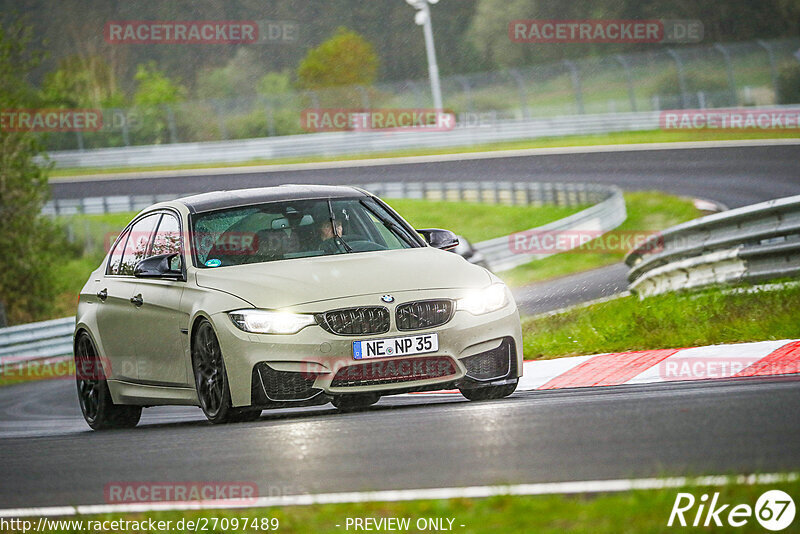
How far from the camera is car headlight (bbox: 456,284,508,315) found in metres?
8.53

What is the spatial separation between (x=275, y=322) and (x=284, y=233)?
1.10 meters

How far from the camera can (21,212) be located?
30.1 meters

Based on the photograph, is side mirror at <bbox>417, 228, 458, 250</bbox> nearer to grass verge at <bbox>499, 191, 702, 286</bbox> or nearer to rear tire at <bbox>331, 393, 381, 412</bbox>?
rear tire at <bbox>331, 393, 381, 412</bbox>

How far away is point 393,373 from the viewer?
825 centimetres

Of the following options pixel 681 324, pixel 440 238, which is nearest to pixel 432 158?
pixel 681 324

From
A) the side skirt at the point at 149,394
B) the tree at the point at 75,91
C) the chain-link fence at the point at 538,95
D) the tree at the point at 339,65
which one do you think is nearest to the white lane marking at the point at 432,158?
the chain-link fence at the point at 538,95

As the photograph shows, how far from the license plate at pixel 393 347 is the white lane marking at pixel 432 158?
30.4m

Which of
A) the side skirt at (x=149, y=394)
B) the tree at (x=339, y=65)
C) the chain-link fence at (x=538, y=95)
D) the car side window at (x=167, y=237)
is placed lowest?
the side skirt at (x=149, y=394)

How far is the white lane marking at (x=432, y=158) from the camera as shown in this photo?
38750 millimetres

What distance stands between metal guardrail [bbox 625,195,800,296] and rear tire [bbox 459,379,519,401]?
385cm

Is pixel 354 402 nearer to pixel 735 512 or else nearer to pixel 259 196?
pixel 259 196

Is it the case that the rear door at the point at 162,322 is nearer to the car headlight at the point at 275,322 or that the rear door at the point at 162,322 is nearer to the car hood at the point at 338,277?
the car hood at the point at 338,277

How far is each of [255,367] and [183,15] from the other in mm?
A: 87729

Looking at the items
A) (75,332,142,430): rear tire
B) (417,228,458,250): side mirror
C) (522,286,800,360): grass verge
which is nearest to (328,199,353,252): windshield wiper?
(417,228,458,250): side mirror
